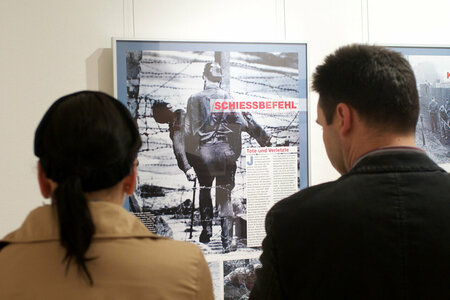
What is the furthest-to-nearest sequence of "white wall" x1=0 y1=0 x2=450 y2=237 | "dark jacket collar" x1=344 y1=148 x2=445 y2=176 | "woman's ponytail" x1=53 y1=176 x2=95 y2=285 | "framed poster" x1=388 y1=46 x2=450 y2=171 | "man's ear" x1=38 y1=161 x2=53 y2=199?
"framed poster" x1=388 y1=46 x2=450 y2=171, "white wall" x1=0 y1=0 x2=450 y2=237, "dark jacket collar" x1=344 y1=148 x2=445 y2=176, "man's ear" x1=38 y1=161 x2=53 y2=199, "woman's ponytail" x1=53 y1=176 x2=95 y2=285

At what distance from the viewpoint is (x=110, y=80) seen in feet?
5.07

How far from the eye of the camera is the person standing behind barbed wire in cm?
158

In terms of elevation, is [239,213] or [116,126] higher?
[116,126]

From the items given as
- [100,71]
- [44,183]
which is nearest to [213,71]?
[100,71]

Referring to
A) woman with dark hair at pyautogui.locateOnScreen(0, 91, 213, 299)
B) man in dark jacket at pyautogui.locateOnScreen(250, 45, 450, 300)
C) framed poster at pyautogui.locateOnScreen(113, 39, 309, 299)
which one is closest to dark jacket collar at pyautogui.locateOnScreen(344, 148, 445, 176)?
man in dark jacket at pyautogui.locateOnScreen(250, 45, 450, 300)

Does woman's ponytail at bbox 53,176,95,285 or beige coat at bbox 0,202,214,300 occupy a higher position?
woman's ponytail at bbox 53,176,95,285

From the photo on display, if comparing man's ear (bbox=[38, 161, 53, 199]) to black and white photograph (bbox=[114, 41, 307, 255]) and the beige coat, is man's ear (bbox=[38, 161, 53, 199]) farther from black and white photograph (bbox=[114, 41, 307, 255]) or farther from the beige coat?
black and white photograph (bbox=[114, 41, 307, 255])

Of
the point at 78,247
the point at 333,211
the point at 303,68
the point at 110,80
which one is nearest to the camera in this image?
the point at 78,247

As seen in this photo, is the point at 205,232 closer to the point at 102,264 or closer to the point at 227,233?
the point at 227,233

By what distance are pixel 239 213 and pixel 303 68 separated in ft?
2.21

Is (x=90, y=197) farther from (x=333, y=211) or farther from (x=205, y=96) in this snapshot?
(x=205, y=96)

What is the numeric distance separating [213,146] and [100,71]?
54cm

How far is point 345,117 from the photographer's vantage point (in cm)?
96

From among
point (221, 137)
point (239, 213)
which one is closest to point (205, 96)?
point (221, 137)
